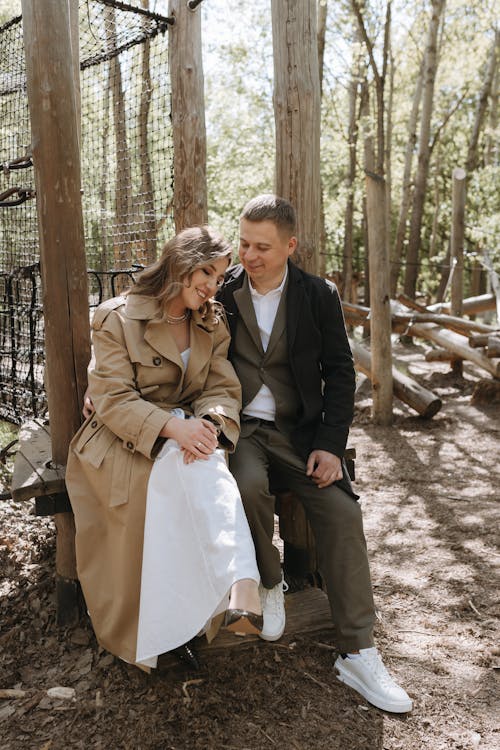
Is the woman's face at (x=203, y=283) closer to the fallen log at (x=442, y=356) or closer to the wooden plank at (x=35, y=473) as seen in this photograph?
the wooden plank at (x=35, y=473)

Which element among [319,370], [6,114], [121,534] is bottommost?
[121,534]

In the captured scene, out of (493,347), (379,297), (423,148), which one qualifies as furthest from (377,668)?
(423,148)

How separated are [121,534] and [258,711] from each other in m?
0.88

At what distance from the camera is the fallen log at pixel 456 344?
788 centimetres

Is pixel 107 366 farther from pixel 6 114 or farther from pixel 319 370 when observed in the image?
pixel 6 114

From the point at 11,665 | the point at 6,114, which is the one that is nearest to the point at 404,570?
the point at 11,665

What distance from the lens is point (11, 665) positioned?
2949 millimetres

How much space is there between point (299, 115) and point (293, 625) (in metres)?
2.52

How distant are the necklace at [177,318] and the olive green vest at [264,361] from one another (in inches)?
12.3

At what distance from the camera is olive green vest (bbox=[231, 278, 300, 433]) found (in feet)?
10.3

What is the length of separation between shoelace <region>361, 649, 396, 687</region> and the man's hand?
73cm

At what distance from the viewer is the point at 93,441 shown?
275 centimetres

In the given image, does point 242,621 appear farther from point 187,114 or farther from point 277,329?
point 187,114

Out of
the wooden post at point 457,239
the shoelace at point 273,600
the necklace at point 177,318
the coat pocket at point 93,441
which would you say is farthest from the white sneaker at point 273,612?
the wooden post at point 457,239
